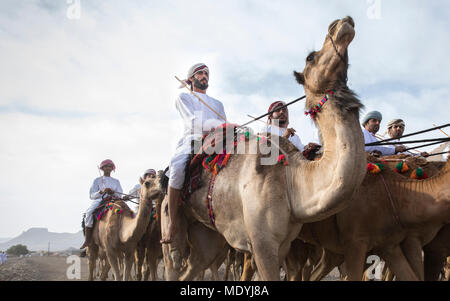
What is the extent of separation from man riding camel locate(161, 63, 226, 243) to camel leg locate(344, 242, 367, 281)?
231 centimetres

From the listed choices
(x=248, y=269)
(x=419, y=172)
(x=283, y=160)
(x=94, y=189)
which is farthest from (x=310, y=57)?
(x=94, y=189)

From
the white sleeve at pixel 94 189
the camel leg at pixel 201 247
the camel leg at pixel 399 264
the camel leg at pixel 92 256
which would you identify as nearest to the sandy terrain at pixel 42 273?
the camel leg at pixel 92 256

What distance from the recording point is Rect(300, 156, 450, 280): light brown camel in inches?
205

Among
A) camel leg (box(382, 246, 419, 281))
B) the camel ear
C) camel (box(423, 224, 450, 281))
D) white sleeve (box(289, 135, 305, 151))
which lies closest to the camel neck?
the camel ear

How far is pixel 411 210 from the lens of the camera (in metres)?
5.35

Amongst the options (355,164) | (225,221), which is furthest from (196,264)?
(355,164)

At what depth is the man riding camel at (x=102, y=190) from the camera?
42.7ft

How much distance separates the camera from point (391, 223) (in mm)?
5469

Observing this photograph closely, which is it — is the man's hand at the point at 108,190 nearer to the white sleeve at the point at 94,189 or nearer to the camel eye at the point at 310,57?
the white sleeve at the point at 94,189

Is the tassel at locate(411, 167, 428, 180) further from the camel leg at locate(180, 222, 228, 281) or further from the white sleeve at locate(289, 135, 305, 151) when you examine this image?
the camel leg at locate(180, 222, 228, 281)

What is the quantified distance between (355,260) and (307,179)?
1776 millimetres
